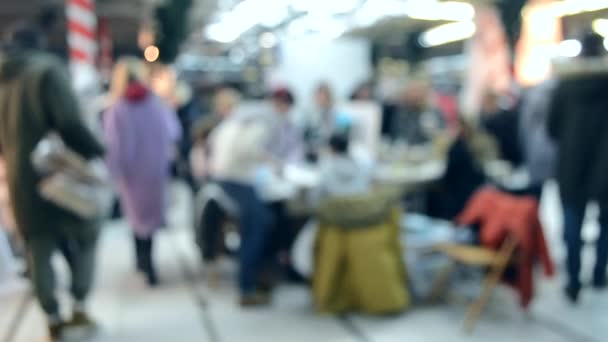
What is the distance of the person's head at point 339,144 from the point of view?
4209 mm

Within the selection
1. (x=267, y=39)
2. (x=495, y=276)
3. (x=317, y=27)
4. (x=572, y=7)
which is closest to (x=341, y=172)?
(x=495, y=276)

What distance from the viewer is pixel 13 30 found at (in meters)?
3.54

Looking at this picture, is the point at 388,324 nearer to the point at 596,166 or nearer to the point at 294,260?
the point at 294,260

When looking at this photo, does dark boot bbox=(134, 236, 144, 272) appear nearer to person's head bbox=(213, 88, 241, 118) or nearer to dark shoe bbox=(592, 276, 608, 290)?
person's head bbox=(213, 88, 241, 118)

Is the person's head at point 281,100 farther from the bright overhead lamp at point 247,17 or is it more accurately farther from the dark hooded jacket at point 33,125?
the bright overhead lamp at point 247,17

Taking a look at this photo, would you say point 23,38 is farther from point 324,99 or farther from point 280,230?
point 324,99

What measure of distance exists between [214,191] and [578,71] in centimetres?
253

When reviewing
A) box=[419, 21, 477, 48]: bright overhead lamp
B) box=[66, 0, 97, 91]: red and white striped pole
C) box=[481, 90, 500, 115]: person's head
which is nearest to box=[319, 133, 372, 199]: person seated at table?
box=[481, 90, 500, 115]: person's head

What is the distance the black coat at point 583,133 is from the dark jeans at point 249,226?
6.36 ft

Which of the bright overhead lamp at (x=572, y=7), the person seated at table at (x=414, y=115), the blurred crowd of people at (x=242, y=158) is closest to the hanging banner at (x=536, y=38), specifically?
the bright overhead lamp at (x=572, y=7)

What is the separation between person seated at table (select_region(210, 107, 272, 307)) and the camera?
14.3ft

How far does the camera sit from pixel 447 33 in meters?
14.4

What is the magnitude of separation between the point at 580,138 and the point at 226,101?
8.79 feet

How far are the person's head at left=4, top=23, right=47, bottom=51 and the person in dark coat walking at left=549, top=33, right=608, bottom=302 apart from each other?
312 cm
